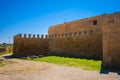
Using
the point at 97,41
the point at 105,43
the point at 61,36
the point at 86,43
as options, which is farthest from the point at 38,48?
the point at 105,43

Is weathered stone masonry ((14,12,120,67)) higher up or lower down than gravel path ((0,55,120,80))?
higher up

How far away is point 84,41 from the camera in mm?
19094

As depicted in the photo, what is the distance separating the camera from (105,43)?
11.3m

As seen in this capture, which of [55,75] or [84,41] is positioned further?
[84,41]

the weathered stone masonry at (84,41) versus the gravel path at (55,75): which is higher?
the weathered stone masonry at (84,41)

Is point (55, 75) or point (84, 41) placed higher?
point (84, 41)

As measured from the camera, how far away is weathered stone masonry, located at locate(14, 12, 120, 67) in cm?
1102

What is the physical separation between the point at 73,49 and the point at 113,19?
Answer: 33.0 feet

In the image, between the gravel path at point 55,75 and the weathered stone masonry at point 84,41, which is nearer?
the gravel path at point 55,75

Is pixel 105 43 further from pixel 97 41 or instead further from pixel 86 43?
pixel 86 43

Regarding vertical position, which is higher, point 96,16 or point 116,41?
point 96,16

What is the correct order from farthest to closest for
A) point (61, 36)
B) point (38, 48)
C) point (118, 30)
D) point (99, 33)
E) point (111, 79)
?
point (38, 48) < point (61, 36) < point (99, 33) < point (118, 30) < point (111, 79)

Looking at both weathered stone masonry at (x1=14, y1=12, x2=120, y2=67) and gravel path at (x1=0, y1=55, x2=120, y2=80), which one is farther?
weathered stone masonry at (x1=14, y1=12, x2=120, y2=67)

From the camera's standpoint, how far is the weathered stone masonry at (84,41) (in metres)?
11.0
